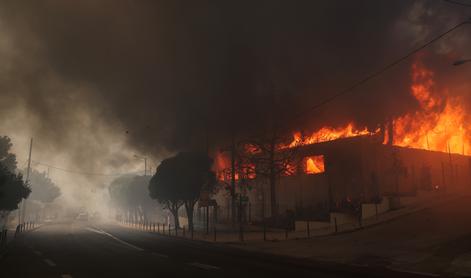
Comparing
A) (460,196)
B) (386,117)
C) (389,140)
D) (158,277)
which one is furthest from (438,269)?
(386,117)

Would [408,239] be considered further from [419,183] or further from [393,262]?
[419,183]

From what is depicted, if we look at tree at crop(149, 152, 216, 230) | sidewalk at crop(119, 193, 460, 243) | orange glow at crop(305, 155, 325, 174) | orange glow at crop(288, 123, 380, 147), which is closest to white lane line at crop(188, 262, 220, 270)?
sidewalk at crop(119, 193, 460, 243)

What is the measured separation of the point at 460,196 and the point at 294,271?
29.8m

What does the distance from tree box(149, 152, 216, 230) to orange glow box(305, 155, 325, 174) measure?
1129cm

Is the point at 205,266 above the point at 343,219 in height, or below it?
below

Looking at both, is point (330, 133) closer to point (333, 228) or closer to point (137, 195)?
point (333, 228)

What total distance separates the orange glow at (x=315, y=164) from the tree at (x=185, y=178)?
11.3 metres

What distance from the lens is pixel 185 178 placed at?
41.4m

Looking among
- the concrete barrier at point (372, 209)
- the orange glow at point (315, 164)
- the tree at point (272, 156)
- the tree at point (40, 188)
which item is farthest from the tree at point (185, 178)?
the tree at point (40, 188)


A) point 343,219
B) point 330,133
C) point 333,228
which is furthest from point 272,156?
point 333,228

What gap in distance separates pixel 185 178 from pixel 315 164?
15.2 meters

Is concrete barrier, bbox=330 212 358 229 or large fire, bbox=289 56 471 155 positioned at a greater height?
large fire, bbox=289 56 471 155

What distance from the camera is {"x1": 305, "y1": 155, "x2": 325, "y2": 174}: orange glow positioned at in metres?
44.8

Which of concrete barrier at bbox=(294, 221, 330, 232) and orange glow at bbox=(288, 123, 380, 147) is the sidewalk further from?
orange glow at bbox=(288, 123, 380, 147)
